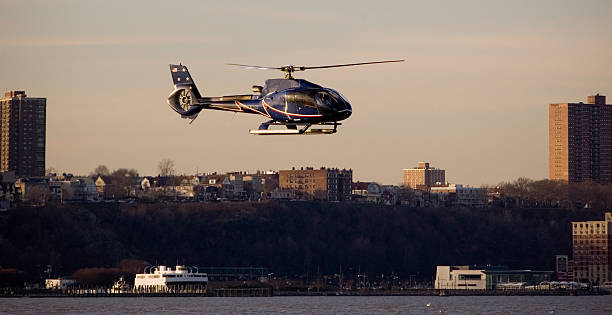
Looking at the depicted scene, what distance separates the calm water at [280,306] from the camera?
163 m

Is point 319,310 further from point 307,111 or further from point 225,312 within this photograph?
point 307,111

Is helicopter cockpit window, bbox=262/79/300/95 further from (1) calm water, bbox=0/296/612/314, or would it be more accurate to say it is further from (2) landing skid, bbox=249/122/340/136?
(1) calm water, bbox=0/296/612/314

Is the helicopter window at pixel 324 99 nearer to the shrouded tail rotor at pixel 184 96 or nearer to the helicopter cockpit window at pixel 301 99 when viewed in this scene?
the helicopter cockpit window at pixel 301 99

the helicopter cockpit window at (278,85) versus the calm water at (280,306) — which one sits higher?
the helicopter cockpit window at (278,85)

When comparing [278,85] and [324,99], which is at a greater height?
[278,85]

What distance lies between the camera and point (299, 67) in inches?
3501

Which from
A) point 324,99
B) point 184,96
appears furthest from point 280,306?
point 324,99

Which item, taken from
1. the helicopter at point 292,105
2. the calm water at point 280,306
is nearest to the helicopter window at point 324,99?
the helicopter at point 292,105

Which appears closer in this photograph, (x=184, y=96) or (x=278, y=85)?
(x=278, y=85)

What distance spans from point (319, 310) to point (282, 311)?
19.2ft

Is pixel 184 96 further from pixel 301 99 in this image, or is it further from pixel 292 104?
pixel 301 99

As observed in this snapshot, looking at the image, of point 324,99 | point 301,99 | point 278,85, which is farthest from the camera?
point 278,85

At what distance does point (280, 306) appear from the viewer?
176625 mm

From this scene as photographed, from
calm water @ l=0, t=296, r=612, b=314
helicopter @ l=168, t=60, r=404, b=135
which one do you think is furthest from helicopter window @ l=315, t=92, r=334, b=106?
calm water @ l=0, t=296, r=612, b=314
